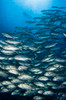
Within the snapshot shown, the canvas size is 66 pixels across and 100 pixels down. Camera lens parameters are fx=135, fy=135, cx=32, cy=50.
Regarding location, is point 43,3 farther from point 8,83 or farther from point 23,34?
point 8,83

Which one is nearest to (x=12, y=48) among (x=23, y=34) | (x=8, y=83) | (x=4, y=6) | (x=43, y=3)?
(x=8, y=83)

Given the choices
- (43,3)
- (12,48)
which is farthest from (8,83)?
(43,3)

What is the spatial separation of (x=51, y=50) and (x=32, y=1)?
30.0m

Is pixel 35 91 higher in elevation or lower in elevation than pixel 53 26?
lower

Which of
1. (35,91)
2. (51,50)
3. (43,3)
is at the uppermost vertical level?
(43,3)

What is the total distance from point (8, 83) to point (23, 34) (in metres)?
4.30

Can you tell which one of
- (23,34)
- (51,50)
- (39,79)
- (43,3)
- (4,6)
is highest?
(4,6)

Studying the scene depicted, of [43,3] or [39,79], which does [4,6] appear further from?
[39,79]

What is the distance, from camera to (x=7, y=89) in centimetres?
643

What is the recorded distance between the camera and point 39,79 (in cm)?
652

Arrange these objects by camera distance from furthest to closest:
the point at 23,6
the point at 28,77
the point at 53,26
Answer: the point at 23,6 → the point at 53,26 → the point at 28,77

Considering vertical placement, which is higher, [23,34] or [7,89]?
[23,34]

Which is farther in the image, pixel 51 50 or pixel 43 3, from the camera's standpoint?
pixel 43 3

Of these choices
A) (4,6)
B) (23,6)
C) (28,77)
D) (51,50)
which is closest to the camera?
(28,77)
